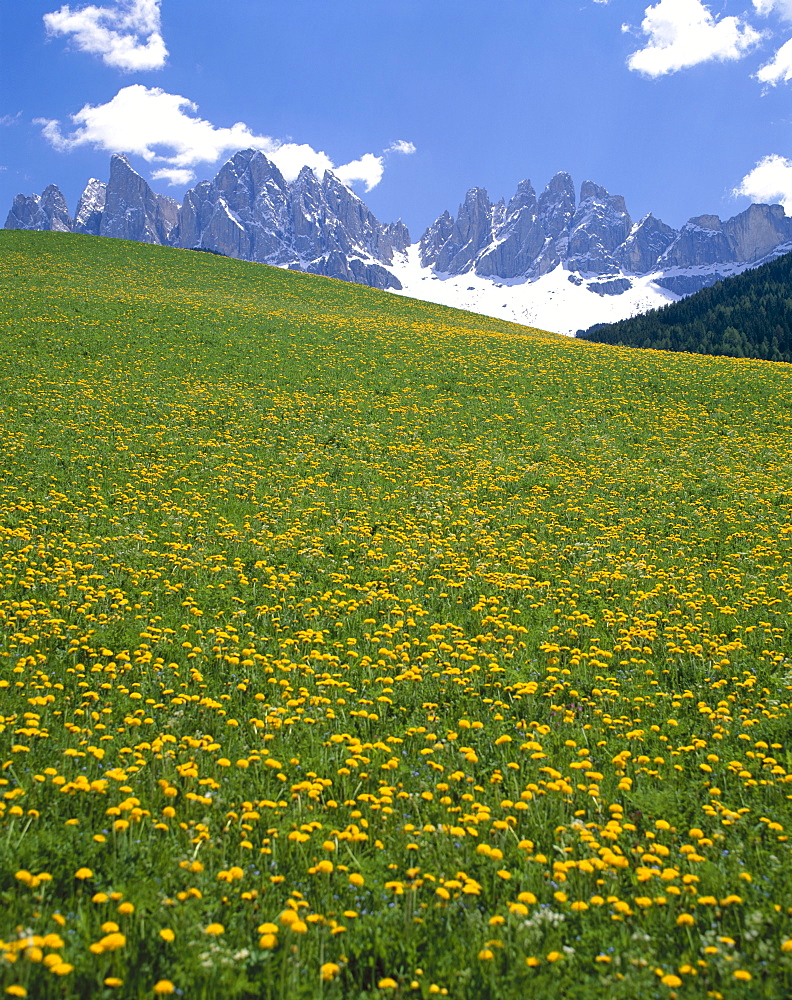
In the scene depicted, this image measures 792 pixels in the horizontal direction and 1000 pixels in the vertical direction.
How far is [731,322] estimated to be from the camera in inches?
4737

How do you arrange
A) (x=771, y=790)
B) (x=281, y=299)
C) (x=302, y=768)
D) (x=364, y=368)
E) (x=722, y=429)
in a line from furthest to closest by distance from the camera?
(x=281, y=299) → (x=364, y=368) → (x=722, y=429) → (x=302, y=768) → (x=771, y=790)

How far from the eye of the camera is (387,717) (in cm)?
644

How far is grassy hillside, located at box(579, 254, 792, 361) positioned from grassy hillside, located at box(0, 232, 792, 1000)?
98.5 meters

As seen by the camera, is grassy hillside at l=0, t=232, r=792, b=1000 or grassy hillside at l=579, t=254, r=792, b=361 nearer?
grassy hillside at l=0, t=232, r=792, b=1000

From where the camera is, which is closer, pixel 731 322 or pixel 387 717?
pixel 387 717

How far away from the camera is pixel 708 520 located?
43.6 feet

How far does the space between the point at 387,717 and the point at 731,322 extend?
138m

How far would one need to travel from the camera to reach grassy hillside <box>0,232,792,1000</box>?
11.9 feet

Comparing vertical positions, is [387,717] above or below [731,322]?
below

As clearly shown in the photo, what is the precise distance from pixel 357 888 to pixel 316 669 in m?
3.24

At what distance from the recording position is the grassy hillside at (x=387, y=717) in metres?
3.62

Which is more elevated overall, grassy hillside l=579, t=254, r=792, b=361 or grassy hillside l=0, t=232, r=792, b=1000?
grassy hillside l=579, t=254, r=792, b=361

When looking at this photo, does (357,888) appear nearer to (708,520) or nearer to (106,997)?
(106,997)

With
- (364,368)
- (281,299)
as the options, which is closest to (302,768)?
(364,368)
